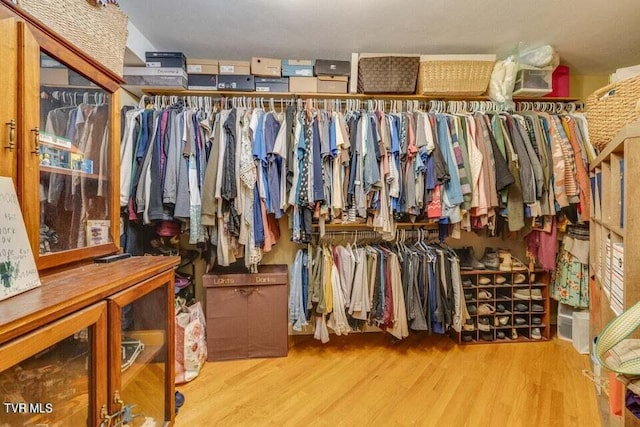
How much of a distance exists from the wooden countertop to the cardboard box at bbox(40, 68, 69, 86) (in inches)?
20.6

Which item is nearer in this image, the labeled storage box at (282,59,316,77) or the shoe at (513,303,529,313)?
the labeled storage box at (282,59,316,77)

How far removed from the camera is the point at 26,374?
1.79 feet

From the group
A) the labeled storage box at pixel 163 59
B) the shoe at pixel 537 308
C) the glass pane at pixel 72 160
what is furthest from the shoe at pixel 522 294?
the labeled storage box at pixel 163 59

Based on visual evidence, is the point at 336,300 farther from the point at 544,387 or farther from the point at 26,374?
the point at 26,374

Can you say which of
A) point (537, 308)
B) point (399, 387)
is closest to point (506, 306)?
point (537, 308)

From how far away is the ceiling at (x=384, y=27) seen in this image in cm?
151

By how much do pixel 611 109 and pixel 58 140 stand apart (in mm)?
2118

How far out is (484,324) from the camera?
2.11m

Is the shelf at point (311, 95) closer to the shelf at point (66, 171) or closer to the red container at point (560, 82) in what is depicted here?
the red container at point (560, 82)

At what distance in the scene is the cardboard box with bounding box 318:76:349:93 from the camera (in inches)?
77.2

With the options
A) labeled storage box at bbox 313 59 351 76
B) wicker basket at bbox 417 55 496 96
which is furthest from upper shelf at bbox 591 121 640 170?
labeled storage box at bbox 313 59 351 76

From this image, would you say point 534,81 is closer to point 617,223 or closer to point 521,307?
point 617,223

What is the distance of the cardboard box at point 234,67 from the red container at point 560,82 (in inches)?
92.3

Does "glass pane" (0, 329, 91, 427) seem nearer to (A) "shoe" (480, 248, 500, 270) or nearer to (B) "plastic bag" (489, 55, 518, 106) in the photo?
(A) "shoe" (480, 248, 500, 270)
